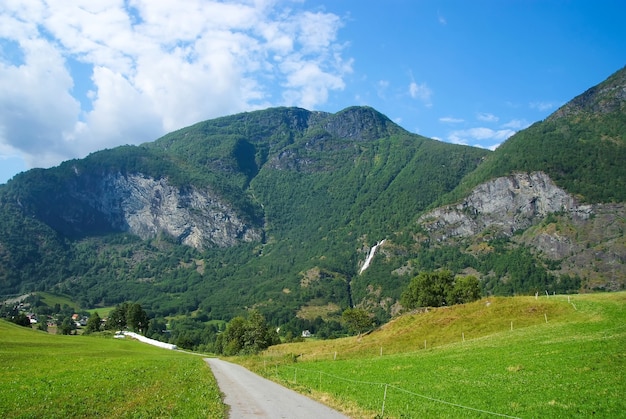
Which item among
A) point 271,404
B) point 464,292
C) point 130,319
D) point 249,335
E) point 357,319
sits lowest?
point 249,335

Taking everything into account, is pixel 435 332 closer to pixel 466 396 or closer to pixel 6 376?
pixel 466 396

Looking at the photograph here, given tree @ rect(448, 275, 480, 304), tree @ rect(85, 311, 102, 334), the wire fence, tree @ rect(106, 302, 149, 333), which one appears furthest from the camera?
tree @ rect(106, 302, 149, 333)

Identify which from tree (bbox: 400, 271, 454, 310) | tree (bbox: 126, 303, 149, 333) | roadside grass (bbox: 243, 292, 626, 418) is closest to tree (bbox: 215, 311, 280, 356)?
tree (bbox: 126, 303, 149, 333)

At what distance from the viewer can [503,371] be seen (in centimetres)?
3052

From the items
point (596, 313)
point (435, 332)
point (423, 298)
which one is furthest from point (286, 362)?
point (423, 298)

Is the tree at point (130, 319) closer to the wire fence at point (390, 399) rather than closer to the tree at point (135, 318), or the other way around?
the tree at point (135, 318)

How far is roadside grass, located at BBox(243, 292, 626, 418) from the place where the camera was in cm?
2123

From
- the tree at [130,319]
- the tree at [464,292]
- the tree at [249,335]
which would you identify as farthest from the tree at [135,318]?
the tree at [464,292]

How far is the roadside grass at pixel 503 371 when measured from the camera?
69.7 feet

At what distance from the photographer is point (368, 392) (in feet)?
93.2

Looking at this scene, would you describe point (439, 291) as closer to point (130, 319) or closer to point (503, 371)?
point (503, 371)

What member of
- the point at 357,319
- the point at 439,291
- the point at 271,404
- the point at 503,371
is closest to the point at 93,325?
the point at 357,319

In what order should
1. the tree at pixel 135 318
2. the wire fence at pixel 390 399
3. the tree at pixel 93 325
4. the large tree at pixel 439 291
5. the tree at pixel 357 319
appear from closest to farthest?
1. the wire fence at pixel 390 399
2. the large tree at pixel 439 291
3. the tree at pixel 357 319
4. the tree at pixel 93 325
5. the tree at pixel 135 318

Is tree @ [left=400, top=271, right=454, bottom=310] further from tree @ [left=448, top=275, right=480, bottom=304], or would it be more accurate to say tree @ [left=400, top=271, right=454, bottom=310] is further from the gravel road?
the gravel road
